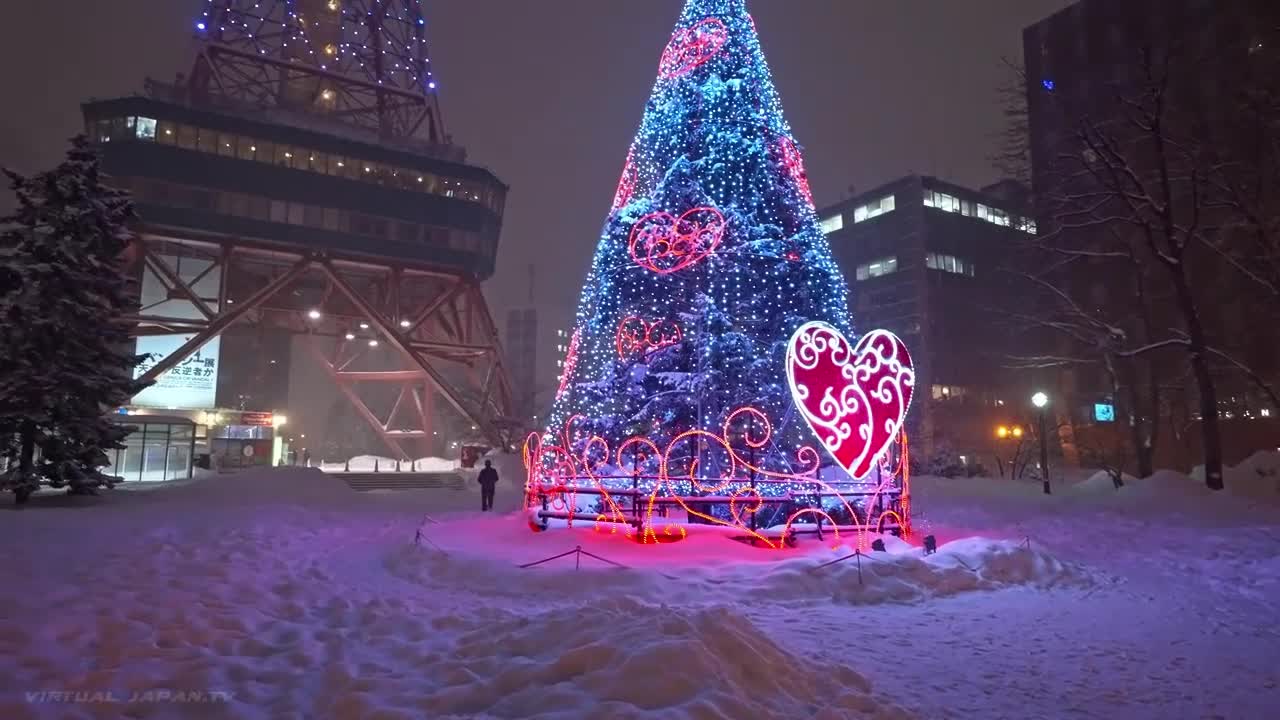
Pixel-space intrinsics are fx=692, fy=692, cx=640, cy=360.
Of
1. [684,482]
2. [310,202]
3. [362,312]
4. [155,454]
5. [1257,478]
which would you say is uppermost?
[310,202]

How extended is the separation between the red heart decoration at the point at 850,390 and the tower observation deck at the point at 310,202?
38.8 meters

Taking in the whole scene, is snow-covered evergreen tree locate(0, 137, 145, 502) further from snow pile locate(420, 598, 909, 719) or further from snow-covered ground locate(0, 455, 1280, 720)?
snow pile locate(420, 598, 909, 719)

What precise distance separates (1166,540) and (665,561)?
362 inches

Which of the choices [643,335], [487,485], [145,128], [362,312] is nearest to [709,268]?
[643,335]

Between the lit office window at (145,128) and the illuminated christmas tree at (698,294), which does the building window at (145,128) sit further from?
the illuminated christmas tree at (698,294)

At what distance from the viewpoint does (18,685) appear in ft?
15.9

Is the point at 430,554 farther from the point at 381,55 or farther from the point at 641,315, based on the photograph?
the point at 381,55

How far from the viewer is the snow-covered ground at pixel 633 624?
16.1 feet

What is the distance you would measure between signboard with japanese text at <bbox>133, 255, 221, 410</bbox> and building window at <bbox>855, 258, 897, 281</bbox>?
55605 millimetres

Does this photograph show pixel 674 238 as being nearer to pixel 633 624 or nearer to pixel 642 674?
pixel 633 624

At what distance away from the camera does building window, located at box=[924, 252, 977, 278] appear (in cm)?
6425

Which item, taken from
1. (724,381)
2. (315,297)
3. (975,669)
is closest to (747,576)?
(975,669)

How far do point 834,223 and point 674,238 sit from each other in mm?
61979

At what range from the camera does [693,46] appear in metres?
17.4
